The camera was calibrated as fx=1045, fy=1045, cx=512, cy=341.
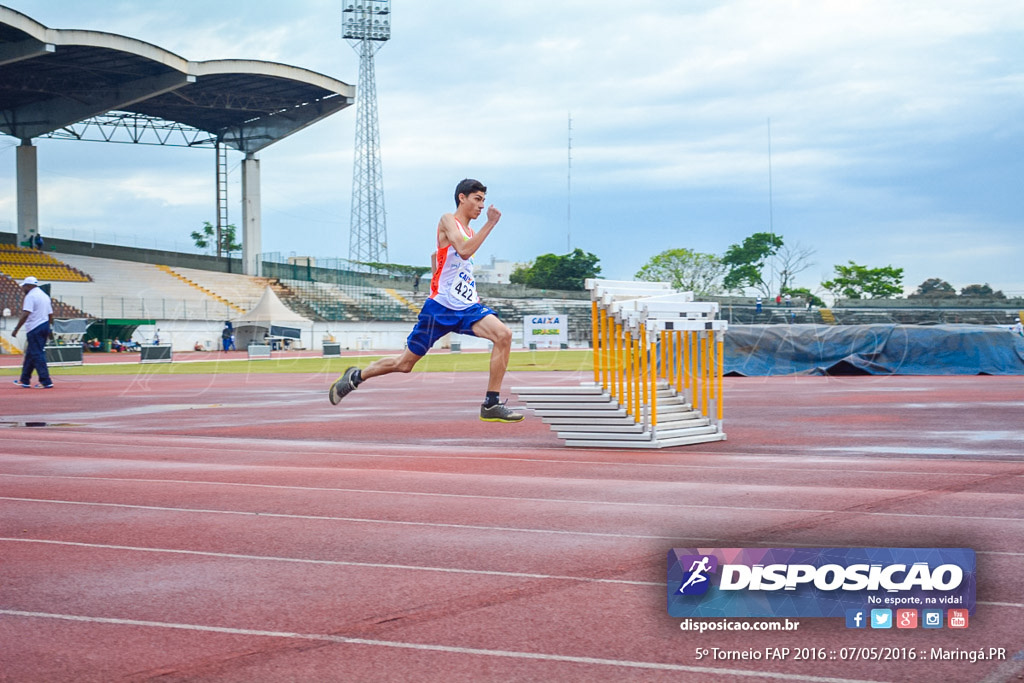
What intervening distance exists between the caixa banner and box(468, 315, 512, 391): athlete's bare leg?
498 centimetres

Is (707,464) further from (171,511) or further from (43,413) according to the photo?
(43,413)

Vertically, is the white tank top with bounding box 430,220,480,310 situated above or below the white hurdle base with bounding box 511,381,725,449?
above

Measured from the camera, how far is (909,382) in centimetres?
2130

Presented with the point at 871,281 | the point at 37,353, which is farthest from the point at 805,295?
the point at 37,353

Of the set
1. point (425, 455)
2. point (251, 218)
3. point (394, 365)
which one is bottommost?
point (425, 455)

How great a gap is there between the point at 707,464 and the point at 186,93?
5081cm

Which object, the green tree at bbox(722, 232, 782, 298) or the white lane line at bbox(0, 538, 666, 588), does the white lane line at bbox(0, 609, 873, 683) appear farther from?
the green tree at bbox(722, 232, 782, 298)

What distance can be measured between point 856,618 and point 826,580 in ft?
0.52

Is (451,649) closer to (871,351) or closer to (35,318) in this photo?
(35,318)

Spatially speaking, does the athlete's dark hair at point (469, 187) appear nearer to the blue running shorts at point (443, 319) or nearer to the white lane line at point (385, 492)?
the blue running shorts at point (443, 319)

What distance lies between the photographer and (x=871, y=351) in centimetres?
2500

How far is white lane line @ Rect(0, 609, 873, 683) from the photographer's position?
9.90 ft
